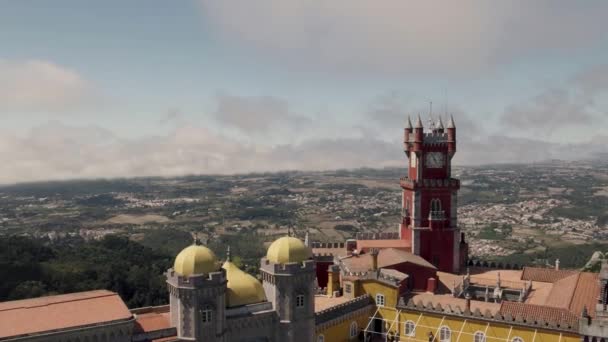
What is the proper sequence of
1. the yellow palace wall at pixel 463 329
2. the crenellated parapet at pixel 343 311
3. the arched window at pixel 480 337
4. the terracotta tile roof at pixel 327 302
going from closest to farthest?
the yellow palace wall at pixel 463 329 → the crenellated parapet at pixel 343 311 → the arched window at pixel 480 337 → the terracotta tile roof at pixel 327 302

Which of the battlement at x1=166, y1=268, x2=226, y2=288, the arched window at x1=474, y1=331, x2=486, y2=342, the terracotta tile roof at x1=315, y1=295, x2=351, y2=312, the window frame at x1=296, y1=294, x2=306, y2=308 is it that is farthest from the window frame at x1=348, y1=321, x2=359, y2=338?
the battlement at x1=166, y1=268, x2=226, y2=288

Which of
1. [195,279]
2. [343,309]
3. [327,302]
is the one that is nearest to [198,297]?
[195,279]

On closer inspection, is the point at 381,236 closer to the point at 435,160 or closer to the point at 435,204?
the point at 435,204

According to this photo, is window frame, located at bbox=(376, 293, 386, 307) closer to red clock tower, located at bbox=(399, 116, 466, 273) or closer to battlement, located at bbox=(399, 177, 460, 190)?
red clock tower, located at bbox=(399, 116, 466, 273)

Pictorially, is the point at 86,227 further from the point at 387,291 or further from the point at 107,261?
the point at 387,291

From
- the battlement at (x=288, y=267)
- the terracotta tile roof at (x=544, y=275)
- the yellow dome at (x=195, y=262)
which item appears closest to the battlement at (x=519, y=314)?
the terracotta tile roof at (x=544, y=275)

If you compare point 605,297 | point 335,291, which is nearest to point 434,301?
point 335,291

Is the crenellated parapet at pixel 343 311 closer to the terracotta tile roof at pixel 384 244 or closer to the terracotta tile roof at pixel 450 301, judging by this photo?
the terracotta tile roof at pixel 450 301
